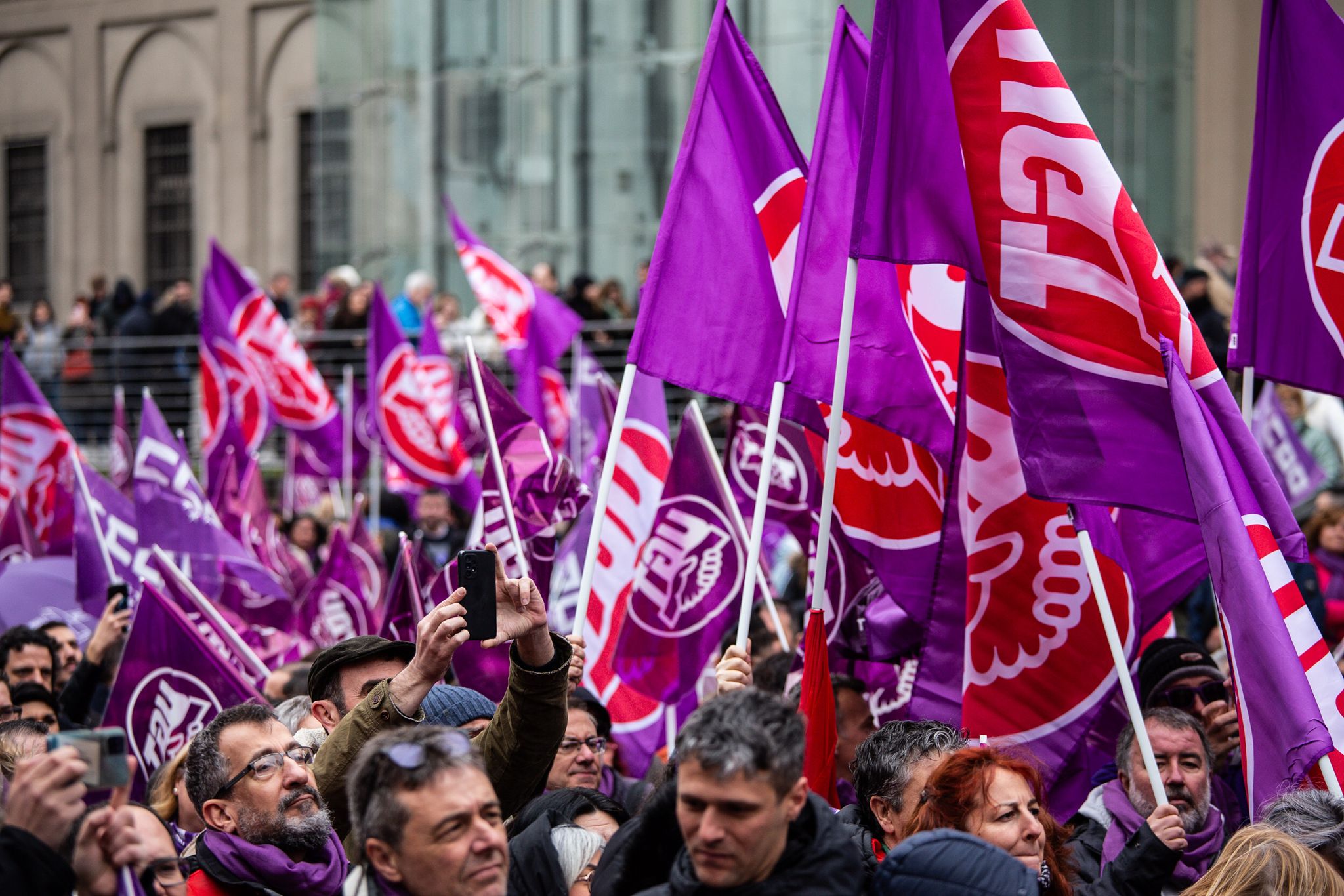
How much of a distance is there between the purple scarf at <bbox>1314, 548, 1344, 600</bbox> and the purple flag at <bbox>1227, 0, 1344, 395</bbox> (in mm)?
3285

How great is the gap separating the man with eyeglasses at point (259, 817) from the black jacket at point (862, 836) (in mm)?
1228

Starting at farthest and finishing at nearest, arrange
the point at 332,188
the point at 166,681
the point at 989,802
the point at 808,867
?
the point at 332,188 < the point at 166,681 < the point at 989,802 < the point at 808,867

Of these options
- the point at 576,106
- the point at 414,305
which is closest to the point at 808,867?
the point at 414,305

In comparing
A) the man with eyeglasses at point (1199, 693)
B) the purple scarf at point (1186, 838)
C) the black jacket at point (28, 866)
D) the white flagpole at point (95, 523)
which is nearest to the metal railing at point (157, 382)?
the white flagpole at point (95, 523)

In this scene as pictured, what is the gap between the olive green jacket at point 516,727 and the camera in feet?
15.1

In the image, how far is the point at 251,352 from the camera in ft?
47.9

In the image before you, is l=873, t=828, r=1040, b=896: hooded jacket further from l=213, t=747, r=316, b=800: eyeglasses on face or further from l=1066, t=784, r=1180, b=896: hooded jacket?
l=213, t=747, r=316, b=800: eyeglasses on face

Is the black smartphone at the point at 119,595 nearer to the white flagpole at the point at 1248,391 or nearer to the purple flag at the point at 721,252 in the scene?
the purple flag at the point at 721,252

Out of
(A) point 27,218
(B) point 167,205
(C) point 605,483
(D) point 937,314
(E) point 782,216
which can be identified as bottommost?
(C) point 605,483

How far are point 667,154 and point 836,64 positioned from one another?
17.3 m

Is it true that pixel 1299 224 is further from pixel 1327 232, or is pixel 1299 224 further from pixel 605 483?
pixel 605 483

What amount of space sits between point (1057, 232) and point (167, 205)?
2959 cm

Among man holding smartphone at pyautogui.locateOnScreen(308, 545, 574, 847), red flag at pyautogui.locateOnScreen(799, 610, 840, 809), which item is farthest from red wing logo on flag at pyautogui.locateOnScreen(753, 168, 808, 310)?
man holding smartphone at pyautogui.locateOnScreen(308, 545, 574, 847)

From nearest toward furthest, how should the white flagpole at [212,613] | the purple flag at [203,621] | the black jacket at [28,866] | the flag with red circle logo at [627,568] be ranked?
the black jacket at [28,866] < the white flagpole at [212,613] < the purple flag at [203,621] < the flag with red circle logo at [627,568]
